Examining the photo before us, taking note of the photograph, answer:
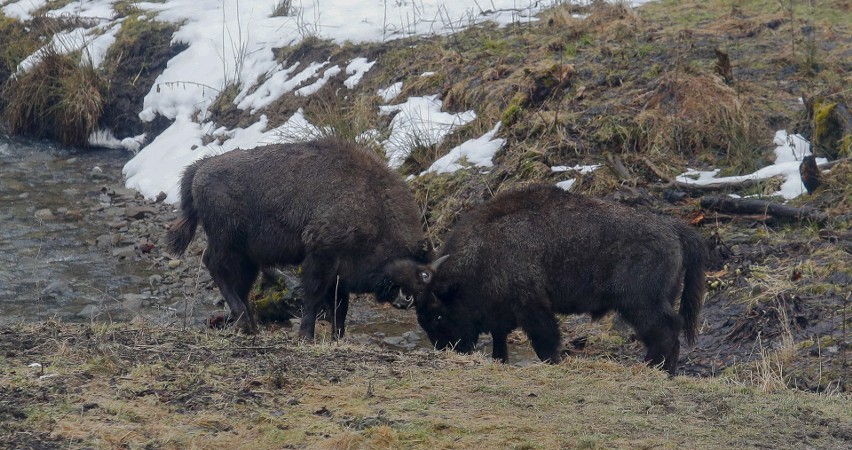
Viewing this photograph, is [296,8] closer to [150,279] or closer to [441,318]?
[150,279]

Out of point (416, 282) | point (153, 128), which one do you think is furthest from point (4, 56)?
point (416, 282)

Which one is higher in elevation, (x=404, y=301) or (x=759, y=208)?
(x=759, y=208)

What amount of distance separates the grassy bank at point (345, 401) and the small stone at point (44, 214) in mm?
8078

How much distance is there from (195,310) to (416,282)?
3.29 meters

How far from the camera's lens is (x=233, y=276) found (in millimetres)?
10438

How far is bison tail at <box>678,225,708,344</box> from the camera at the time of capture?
9399mm

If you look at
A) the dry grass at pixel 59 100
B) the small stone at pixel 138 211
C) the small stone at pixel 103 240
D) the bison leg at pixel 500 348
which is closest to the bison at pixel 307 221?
the bison leg at pixel 500 348

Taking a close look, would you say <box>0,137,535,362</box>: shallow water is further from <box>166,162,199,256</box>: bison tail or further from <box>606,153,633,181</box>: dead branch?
<box>606,153,633,181</box>: dead branch

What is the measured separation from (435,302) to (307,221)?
4.51ft

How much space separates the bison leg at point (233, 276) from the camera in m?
10.3

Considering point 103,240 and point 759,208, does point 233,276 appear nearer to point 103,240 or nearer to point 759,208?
point 103,240

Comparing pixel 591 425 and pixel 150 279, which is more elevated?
pixel 591 425

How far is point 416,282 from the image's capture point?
9.79 metres

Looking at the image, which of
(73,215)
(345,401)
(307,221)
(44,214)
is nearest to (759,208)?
(307,221)
